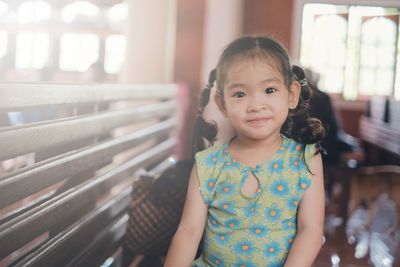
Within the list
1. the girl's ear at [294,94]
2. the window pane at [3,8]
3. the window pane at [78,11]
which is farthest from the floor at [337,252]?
the window pane at [3,8]

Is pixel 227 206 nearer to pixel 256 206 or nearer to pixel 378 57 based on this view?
pixel 256 206

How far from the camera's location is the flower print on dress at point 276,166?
1035 mm

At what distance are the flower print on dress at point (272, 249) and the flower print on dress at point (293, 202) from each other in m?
0.07

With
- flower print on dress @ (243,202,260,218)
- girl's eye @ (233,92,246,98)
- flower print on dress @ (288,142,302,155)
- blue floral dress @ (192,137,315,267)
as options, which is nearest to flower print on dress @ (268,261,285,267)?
blue floral dress @ (192,137,315,267)

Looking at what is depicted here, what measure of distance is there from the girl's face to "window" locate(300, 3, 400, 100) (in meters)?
0.30

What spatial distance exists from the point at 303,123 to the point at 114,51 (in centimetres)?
44

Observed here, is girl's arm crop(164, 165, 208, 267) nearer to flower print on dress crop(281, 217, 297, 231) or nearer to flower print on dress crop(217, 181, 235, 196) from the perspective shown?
flower print on dress crop(217, 181, 235, 196)

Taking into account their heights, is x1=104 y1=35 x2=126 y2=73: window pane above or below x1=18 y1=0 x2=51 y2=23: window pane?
below

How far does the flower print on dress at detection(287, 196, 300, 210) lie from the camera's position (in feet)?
3.37

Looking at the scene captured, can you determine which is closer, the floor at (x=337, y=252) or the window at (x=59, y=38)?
the window at (x=59, y=38)

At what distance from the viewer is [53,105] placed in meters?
1.08

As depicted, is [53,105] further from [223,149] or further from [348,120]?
[348,120]

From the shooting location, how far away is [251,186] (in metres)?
1.03

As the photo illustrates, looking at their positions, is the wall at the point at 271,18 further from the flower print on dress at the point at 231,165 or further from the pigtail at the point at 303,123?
the flower print on dress at the point at 231,165
